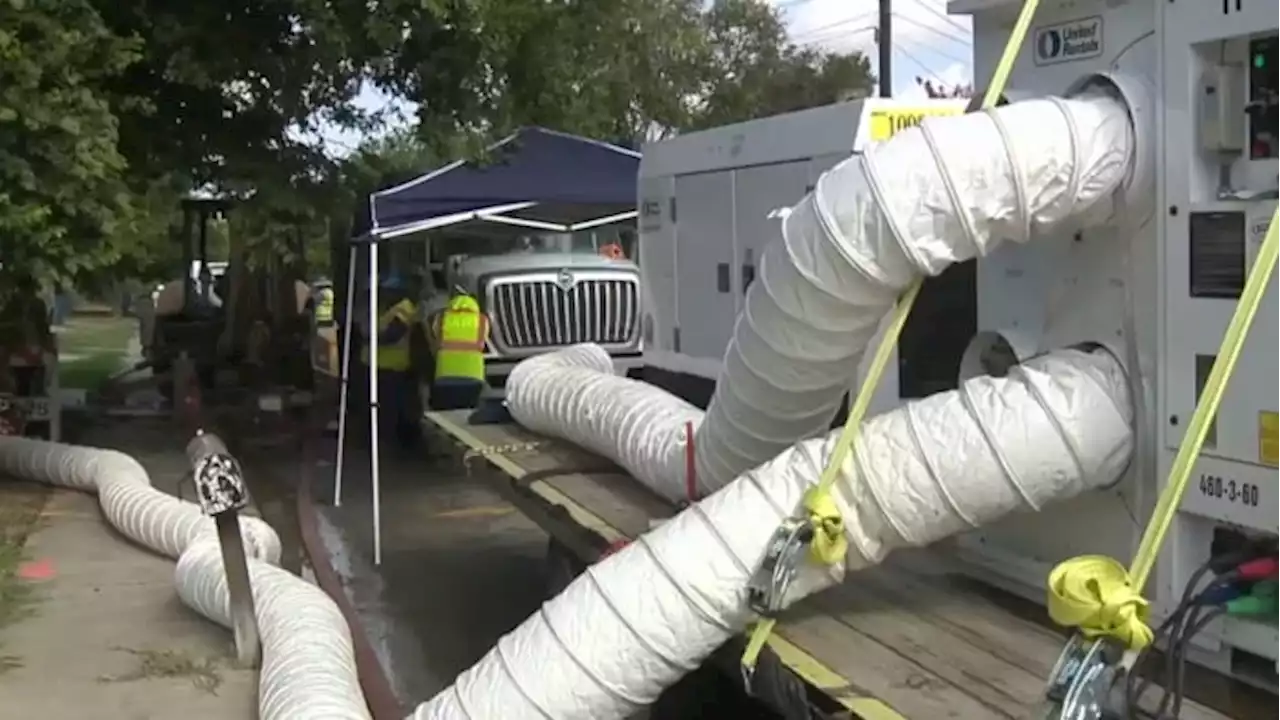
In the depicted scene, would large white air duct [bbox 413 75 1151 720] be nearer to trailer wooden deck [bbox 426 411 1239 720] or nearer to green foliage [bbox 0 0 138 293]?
trailer wooden deck [bbox 426 411 1239 720]

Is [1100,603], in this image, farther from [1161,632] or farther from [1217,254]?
[1217,254]

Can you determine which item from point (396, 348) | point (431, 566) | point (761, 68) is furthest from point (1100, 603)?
point (761, 68)

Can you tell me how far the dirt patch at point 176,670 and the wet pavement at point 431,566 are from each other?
3.59 ft

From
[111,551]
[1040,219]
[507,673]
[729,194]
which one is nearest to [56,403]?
[111,551]

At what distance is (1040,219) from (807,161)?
4185 millimetres

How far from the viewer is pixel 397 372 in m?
18.3

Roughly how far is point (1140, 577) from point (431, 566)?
917cm

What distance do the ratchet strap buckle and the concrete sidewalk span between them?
331cm

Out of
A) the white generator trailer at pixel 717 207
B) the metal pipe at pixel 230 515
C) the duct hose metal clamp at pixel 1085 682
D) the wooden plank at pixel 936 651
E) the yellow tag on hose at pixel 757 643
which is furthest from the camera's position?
the white generator trailer at pixel 717 207

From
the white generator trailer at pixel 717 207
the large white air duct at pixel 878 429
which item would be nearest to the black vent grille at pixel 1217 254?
the large white air duct at pixel 878 429

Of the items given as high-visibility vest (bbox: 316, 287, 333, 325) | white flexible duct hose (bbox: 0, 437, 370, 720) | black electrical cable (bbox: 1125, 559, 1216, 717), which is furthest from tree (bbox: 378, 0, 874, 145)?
high-visibility vest (bbox: 316, 287, 333, 325)

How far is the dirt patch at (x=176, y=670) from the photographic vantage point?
8.19 metres

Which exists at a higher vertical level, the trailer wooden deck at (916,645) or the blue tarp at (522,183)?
the blue tarp at (522,183)

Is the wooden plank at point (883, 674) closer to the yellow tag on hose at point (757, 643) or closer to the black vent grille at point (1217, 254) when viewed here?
the yellow tag on hose at point (757, 643)
